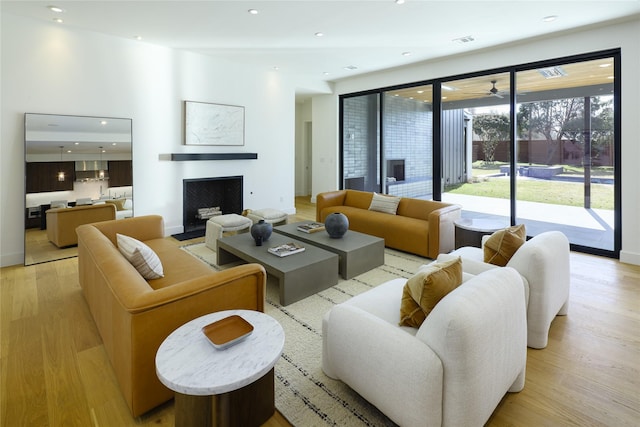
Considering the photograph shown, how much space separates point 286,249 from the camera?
3426 mm

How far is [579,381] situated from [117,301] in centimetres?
262

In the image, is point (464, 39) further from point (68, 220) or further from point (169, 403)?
point (68, 220)

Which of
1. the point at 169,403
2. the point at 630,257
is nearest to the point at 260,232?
the point at 169,403

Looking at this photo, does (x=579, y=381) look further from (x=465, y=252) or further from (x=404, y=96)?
(x=404, y=96)

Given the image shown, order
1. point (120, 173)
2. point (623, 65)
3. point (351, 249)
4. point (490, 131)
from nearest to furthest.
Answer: point (351, 249) → point (623, 65) → point (120, 173) → point (490, 131)

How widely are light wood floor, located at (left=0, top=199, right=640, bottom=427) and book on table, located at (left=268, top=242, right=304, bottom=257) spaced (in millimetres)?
1571

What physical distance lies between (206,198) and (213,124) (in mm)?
1284

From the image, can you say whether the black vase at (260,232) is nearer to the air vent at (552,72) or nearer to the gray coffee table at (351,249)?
the gray coffee table at (351,249)

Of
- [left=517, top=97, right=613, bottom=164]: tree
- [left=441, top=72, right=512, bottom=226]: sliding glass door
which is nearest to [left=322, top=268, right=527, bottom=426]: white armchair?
[left=517, top=97, right=613, bottom=164]: tree

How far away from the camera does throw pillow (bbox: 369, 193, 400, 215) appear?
511 cm

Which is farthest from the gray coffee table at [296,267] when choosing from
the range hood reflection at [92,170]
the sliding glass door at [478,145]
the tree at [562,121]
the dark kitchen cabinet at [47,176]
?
the tree at [562,121]

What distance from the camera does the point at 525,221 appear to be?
205 inches

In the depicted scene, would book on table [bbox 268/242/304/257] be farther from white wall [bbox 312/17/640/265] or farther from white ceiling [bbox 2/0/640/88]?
white wall [bbox 312/17/640/265]

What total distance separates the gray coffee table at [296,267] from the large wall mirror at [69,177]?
2.20m
